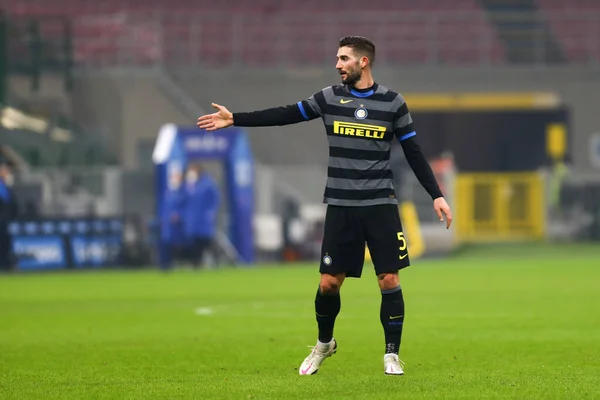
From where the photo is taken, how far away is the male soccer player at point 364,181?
27.2ft

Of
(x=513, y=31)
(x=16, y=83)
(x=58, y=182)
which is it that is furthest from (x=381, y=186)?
(x=513, y=31)

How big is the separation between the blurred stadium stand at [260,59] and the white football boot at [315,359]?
26.3 meters

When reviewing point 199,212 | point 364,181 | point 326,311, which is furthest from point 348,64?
point 199,212

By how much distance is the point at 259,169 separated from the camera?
104 ft

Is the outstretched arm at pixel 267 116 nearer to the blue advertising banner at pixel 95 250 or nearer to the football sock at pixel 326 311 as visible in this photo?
the football sock at pixel 326 311

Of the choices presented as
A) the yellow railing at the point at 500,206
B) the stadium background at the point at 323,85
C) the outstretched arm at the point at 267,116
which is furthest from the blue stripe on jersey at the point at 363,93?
the yellow railing at the point at 500,206

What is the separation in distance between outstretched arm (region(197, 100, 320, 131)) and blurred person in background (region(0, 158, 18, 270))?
729 inches

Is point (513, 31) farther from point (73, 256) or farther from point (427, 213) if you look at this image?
point (73, 256)

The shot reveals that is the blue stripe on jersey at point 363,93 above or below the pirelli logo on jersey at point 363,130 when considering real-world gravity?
above

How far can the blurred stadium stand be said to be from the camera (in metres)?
36.1

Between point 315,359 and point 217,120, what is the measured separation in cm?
172

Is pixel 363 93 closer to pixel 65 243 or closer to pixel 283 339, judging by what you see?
pixel 283 339

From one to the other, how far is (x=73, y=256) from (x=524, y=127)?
19.1 metres

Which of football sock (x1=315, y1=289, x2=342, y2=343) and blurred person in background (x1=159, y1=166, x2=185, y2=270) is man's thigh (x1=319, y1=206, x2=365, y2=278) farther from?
blurred person in background (x1=159, y1=166, x2=185, y2=270)
